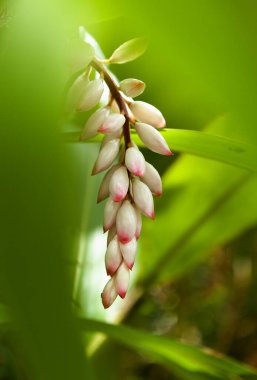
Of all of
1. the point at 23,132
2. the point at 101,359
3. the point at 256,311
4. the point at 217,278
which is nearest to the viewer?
the point at 23,132

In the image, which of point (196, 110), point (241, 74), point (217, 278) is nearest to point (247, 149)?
point (241, 74)

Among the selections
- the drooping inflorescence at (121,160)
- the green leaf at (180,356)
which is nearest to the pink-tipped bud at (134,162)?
the drooping inflorescence at (121,160)

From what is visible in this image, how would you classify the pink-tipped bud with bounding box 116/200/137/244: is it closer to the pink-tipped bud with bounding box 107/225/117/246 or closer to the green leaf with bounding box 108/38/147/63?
the pink-tipped bud with bounding box 107/225/117/246

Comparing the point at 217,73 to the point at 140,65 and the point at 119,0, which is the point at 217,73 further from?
the point at 140,65

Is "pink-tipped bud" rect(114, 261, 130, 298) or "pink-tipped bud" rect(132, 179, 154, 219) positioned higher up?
"pink-tipped bud" rect(132, 179, 154, 219)

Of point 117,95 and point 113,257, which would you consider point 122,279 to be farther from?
point 117,95

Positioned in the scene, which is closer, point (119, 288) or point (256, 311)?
point (119, 288)

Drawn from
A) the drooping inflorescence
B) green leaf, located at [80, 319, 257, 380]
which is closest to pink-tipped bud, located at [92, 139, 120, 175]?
the drooping inflorescence
